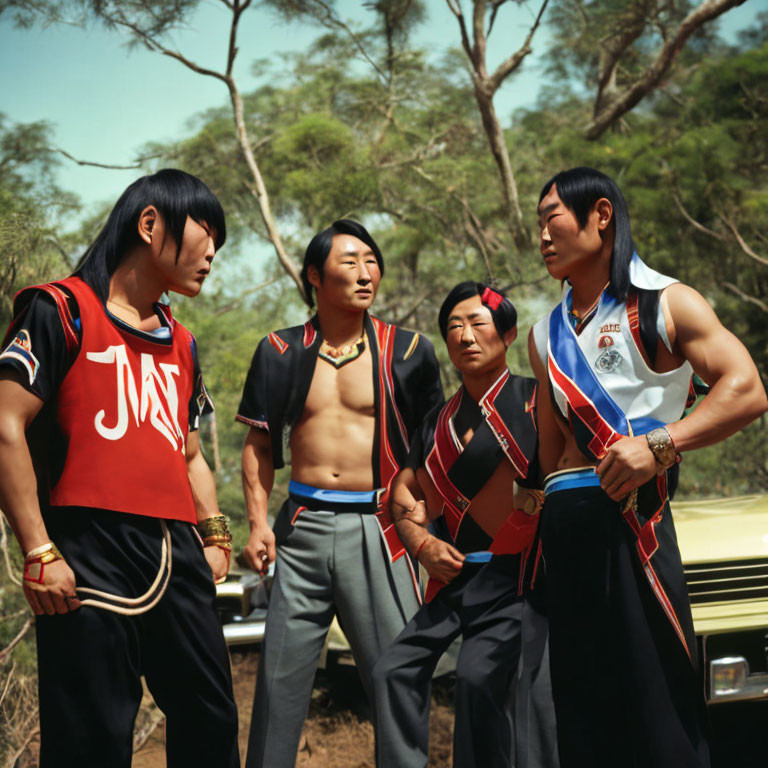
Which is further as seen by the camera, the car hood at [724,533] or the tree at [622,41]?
the tree at [622,41]

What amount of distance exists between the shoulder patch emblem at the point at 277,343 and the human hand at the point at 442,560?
103 centimetres

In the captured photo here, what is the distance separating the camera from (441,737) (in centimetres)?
474

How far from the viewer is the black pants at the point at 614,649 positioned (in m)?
2.21

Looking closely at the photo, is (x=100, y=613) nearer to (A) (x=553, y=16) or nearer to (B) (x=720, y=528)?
(B) (x=720, y=528)

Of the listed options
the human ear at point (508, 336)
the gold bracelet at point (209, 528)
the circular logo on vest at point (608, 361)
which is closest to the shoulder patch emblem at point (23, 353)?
the gold bracelet at point (209, 528)

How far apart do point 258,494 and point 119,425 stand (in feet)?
3.91

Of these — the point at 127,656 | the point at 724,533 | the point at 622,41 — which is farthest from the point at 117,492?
the point at 622,41

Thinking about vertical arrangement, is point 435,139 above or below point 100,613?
above

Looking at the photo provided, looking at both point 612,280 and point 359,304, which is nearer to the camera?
point 612,280

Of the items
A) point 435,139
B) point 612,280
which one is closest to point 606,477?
point 612,280

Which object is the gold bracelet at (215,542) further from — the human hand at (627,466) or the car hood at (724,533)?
the car hood at (724,533)

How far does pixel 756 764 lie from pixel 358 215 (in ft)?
30.2

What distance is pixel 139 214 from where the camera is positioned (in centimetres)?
261

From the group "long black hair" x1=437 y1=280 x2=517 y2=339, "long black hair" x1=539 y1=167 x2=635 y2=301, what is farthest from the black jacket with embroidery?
"long black hair" x1=539 y1=167 x2=635 y2=301
